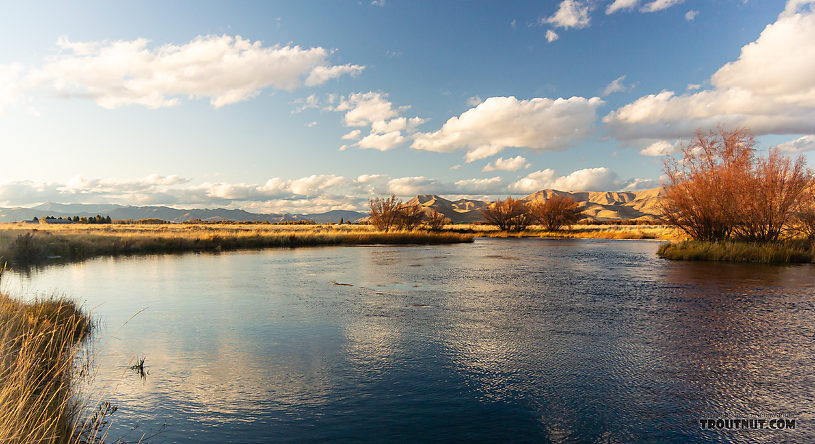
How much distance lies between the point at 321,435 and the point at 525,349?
4.32 meters

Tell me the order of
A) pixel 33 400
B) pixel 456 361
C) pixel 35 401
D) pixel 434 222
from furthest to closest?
pixel 434 222 → pixel 456 361 → pixel 33 400 → pixel 35 401

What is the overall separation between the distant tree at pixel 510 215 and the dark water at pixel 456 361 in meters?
51.8

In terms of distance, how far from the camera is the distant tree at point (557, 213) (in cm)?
6706

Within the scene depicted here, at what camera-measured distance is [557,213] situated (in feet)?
220

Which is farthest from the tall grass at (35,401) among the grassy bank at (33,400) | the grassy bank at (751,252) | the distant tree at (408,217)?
the distant tree at (408,217)

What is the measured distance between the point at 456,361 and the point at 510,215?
61436 millimetres

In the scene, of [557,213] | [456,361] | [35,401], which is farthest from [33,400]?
[557,213]

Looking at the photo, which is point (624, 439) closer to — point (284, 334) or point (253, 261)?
point (284, 334)

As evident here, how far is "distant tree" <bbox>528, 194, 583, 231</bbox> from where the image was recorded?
67062 mm

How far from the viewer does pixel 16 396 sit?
14.9 ft

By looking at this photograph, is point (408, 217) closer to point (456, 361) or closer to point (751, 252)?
point (751, 252)

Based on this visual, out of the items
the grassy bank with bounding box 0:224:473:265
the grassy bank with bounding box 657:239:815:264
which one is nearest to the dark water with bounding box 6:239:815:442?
the grassy bank with bounding box 657:239:815:264

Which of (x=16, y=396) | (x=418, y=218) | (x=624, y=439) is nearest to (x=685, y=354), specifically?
(x=624, y=439)

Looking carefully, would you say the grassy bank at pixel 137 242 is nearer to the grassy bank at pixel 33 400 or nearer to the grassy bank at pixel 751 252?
the grassy bank at pixel 33 400
